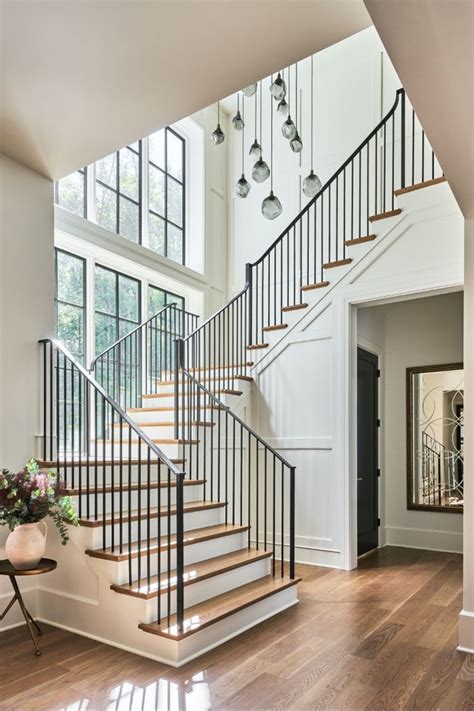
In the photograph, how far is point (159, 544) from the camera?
130 inches

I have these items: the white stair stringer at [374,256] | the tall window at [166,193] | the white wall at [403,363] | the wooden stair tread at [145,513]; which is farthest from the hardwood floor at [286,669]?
the tall window at [166,193]

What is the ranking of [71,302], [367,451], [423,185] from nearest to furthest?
1. [423,185]
2. [71,302]
3. [367,451]

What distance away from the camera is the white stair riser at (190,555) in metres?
3.46

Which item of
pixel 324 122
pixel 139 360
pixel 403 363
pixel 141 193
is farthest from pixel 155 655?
pixel 324 122

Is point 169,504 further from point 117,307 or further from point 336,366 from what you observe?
point 117,307

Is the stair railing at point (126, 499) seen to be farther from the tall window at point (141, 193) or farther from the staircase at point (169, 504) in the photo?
the tall window at point (141, 193)

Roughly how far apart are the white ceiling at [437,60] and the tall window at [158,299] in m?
4.99

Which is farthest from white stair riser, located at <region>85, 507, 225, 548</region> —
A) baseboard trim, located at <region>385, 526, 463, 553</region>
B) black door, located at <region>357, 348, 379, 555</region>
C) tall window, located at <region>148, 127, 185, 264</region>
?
tall window, located at <region>148, 127, 185, 264</region>

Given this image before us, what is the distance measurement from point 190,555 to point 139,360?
3258 mm

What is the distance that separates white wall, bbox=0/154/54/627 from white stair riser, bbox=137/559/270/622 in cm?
Result: 109

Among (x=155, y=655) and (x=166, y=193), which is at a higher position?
(x=166, y=193)

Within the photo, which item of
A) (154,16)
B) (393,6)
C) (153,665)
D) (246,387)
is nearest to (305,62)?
(246,387)

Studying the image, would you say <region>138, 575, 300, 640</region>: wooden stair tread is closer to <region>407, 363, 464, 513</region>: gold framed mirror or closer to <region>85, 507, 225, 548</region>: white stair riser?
<region>85, 507, 225, 548</region>: white stair riser

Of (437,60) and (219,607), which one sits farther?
(219,607)
